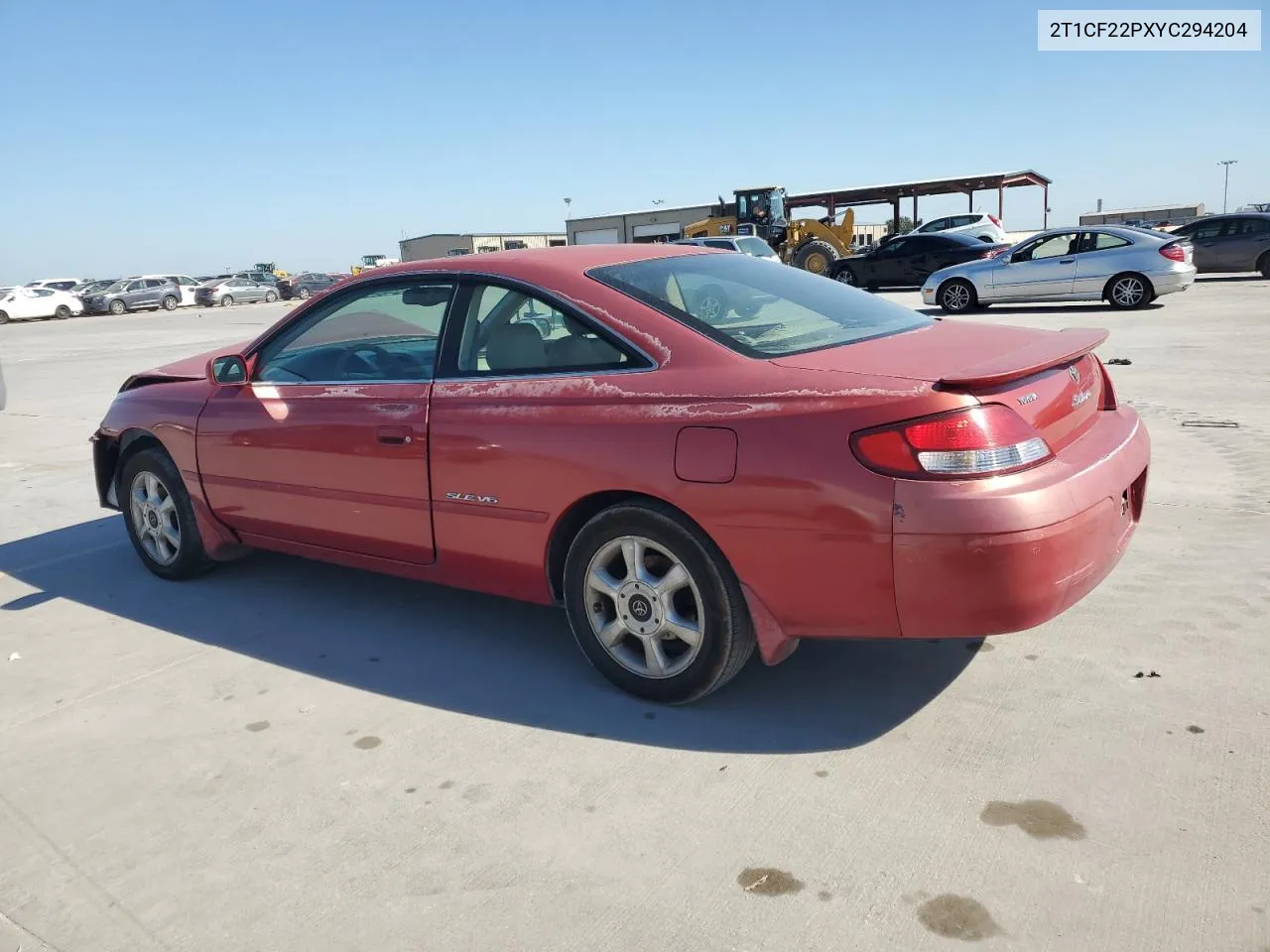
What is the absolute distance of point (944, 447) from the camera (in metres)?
2.72

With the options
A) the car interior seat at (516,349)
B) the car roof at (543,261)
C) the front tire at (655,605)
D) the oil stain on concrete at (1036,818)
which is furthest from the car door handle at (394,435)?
the oil stain on concrete at (1036,818)

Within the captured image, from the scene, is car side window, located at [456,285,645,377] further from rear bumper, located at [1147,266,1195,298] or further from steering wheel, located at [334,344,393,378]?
rear bumper, located at [1147,266,1195,298]

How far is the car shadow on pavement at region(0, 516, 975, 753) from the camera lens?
10.6 feet

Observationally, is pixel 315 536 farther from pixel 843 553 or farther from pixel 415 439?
pixel 843 553

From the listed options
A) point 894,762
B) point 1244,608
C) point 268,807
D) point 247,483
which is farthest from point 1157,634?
point 247,483

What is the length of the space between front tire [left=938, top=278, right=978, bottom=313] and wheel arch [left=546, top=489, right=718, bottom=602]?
1517 centimetres

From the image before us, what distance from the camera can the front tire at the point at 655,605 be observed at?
3.11m

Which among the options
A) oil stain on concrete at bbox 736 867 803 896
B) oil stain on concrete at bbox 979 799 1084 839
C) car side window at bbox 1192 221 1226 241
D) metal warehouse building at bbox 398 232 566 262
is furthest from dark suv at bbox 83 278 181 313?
oil stain on concrete at bbox 979 799 1084 839

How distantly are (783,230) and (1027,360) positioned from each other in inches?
1253

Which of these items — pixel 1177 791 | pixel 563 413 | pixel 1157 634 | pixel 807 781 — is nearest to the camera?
pixel 1177 791

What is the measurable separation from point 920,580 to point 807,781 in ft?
2.17

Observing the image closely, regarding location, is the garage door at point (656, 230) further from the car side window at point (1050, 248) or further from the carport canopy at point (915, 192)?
the car side window at point (1050, 248)

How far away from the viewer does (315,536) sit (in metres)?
4.25

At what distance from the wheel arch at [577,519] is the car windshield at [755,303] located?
0.55m
